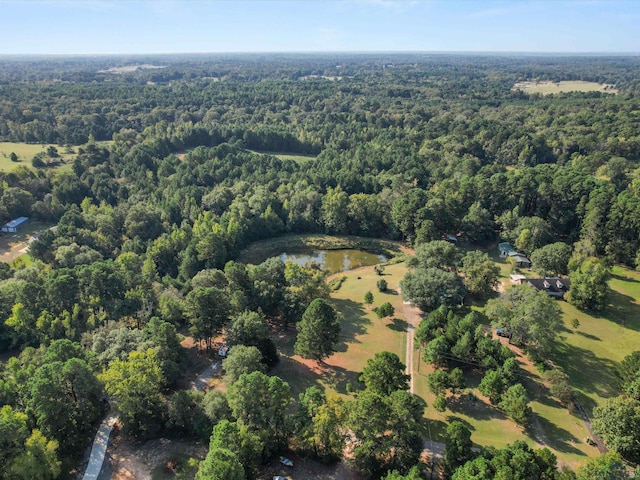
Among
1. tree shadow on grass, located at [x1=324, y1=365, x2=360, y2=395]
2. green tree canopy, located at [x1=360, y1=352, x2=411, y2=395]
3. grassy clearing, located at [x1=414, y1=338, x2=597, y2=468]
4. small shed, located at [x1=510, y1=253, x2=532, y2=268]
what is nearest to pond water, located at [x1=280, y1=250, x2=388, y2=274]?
small shed, located at [x1=510, y1=253, x2=532, y2=268]

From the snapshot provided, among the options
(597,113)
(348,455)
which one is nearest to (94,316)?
(348,455)

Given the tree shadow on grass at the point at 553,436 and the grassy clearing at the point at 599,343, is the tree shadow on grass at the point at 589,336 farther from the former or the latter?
the tree shadow on grass at the point at 553,436

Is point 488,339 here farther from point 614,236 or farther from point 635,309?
point 614,236

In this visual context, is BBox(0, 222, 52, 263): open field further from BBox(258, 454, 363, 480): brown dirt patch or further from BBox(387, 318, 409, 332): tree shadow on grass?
BBox(387, 318, 409, 332): tree shadow on grass

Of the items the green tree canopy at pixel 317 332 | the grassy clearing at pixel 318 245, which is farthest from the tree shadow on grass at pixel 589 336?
the grassy clearing at pixel 318 245

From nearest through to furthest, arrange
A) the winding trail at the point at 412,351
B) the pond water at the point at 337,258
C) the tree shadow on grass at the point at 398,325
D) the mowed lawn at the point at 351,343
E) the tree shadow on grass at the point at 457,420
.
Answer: the winding trail at the point at 412,351, the tree shadow on grass at the point at 457,420, the mowed lawn at the point at 351,343, the tree shadow on grass at the point at 398,325, the pond water at the point at 337,258

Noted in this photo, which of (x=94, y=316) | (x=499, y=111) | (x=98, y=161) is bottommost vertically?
(x=94, y=316)
